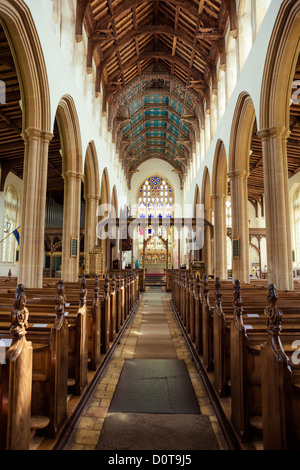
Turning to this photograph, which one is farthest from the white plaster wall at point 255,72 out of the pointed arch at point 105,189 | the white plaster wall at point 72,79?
the pointed arch at point 105,189

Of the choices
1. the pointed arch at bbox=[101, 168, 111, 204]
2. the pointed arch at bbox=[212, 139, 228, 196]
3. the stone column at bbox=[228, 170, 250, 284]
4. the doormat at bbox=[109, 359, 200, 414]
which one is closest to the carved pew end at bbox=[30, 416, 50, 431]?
the doormat at bbox=[109, 359, 200, 414]

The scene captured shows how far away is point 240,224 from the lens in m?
9.17

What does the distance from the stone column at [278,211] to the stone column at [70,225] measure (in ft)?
17.5

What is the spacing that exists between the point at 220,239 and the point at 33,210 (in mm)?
7482

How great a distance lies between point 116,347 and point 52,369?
2.61 meters

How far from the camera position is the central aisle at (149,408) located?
206cm

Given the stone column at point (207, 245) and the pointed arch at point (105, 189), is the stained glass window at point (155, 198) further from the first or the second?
the pointed arch at point (105, 189)

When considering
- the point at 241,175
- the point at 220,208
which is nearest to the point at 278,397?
the point at 241,175

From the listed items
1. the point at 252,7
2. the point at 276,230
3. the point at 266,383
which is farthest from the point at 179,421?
Answer: the point at 252,7

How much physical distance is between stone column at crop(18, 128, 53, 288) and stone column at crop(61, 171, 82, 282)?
2434 mm

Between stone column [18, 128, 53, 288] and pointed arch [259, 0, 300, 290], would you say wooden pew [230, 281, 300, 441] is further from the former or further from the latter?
stone column [18, 128, 53, 288]

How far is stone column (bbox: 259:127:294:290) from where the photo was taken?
636 centimetres

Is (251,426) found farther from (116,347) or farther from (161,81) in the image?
(161,81)

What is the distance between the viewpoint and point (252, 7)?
7762 mm
